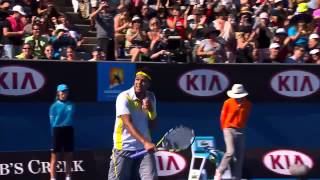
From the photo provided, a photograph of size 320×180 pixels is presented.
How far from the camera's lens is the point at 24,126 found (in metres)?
13.3

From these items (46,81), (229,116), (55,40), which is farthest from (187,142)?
(55,40)

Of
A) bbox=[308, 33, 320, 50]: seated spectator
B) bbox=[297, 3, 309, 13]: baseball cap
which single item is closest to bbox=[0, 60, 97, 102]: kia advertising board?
bbox=[308, 33, 320, 50]: seated spectator

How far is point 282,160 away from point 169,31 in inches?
134

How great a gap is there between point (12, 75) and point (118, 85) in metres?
1.76

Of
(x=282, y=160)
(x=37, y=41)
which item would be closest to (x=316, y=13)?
(x=282, y=160)

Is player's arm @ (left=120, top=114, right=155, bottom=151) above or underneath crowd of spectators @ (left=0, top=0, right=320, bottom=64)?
underneath

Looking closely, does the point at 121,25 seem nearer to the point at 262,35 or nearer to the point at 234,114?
the point at 262,35

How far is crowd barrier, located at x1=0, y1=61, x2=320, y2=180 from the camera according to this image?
13.1 metres

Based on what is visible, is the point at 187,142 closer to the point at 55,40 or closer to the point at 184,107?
the point at 184,107

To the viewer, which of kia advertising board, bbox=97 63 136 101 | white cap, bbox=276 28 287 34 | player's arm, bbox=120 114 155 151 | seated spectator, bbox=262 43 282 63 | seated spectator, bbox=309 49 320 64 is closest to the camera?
player's arm, bbox=120 114 155 151

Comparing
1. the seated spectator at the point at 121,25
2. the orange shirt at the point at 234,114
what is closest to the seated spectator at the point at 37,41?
the seated spectator at the point at 121,25

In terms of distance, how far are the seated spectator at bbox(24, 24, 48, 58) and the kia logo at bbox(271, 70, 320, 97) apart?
13.5ft

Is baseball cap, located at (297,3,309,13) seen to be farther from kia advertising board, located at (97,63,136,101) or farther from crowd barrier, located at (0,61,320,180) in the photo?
kia advertising board, located at (97,63,136,101)

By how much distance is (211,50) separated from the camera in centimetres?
1495
